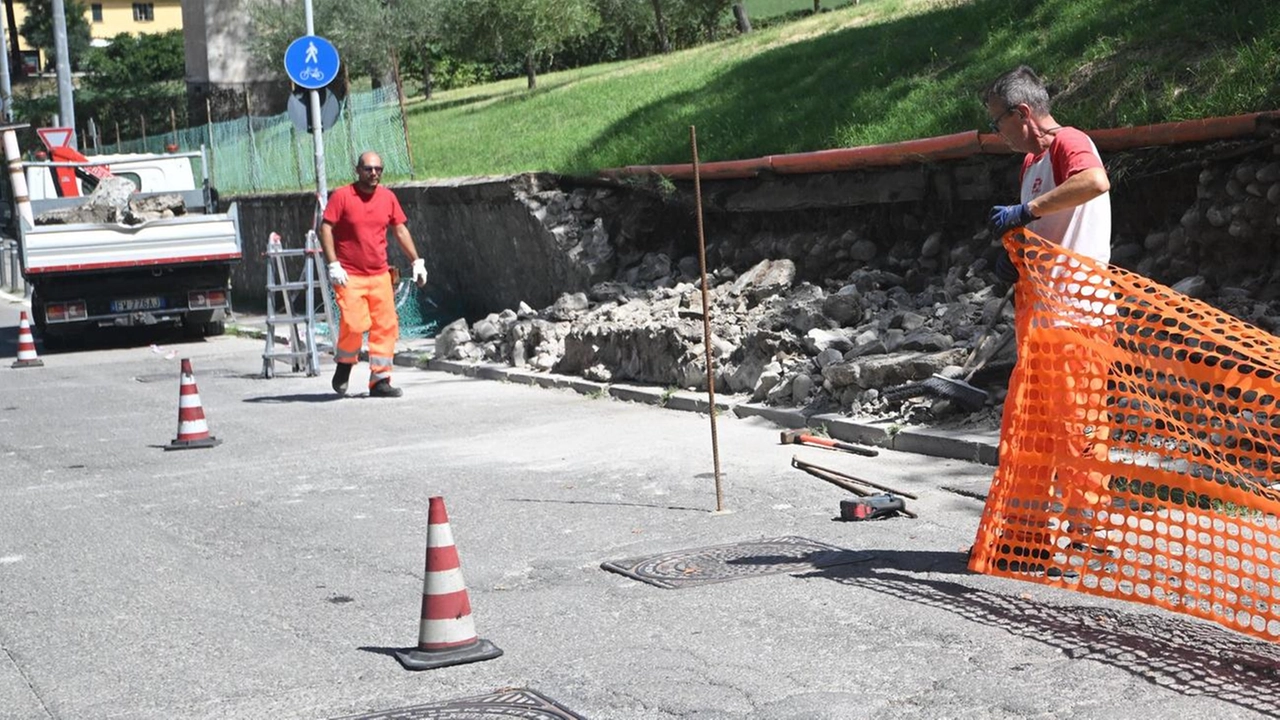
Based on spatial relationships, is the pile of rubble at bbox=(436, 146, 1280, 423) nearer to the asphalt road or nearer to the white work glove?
the asphalt road

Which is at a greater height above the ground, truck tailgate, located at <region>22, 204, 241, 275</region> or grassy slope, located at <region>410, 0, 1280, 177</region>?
grassy slope, located at <region>410, 0, 1280, 177</region>

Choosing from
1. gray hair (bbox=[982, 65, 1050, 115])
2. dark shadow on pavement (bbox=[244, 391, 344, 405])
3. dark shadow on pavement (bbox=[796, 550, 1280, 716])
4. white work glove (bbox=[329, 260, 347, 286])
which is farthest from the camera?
dark shadow on pavement (bbox=[244, 391, 344, 405])

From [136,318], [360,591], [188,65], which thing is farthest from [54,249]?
[188,65]

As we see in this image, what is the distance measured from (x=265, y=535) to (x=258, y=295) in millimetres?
19931

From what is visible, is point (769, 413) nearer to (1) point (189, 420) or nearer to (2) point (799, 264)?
(2) point (799, 264)

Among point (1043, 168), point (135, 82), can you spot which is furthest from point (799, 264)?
point (135, 82)

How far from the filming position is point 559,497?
865 cm

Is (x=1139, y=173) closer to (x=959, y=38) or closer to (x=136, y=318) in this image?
(x=959, y=38)

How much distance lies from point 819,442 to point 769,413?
1.24m

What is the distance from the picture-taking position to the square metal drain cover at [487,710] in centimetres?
488

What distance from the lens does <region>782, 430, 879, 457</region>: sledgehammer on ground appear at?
9508mm

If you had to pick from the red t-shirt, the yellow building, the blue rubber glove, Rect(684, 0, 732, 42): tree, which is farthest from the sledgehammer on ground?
the yellow building

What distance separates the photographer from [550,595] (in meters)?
6.44

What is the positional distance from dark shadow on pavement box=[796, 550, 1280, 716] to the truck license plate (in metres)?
15.5
